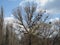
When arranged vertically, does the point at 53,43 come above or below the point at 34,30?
below

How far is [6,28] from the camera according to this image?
68.6 feet

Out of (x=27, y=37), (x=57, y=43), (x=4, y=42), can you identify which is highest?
(x=4, y=42)

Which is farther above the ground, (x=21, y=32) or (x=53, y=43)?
(x=21, y=32)

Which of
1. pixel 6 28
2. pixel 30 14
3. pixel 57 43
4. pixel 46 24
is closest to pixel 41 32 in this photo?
pixel 46 24

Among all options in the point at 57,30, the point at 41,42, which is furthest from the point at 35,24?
the point at 57,30

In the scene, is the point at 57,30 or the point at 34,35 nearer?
the point at 34,35

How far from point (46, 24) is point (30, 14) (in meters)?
4.30

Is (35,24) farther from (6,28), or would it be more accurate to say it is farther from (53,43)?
(6,28)

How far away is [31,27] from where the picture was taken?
Answer: 4347 cm

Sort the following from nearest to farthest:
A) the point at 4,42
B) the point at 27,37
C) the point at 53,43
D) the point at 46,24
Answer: the point at 4,42
the point at 27,37
the point at 46,24
the point at 53,43

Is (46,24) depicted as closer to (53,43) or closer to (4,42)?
(53,43)

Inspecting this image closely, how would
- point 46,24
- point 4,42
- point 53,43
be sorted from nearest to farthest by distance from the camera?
point 4,42 < point 46,24 < point 53,43

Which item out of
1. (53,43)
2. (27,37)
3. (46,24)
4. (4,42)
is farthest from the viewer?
(53,43)

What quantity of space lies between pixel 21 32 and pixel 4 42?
23.5 m
